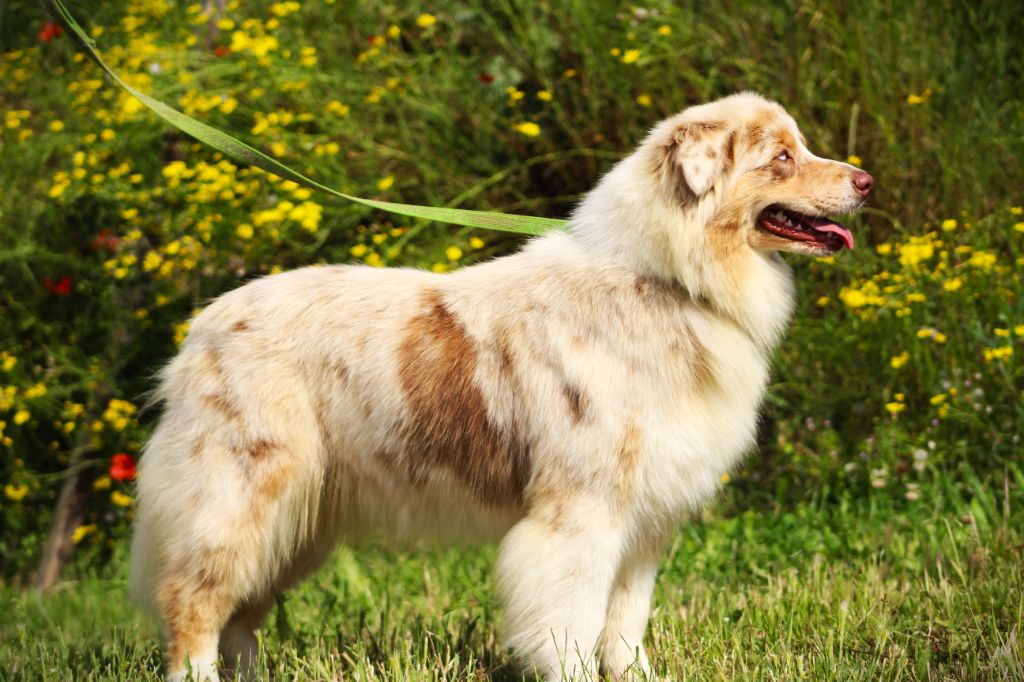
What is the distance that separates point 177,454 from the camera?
354cm

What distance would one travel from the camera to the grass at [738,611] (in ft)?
11.1

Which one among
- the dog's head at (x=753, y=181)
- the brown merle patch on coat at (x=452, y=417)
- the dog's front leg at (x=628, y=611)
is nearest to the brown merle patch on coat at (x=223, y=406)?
the brown merle patch on coat at (x=452, y=417)

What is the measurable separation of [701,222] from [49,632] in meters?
3.56

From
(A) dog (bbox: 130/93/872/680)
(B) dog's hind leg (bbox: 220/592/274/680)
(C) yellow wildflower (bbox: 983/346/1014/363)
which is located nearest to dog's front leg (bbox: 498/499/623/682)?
(A) dog (bbox: 130/93/872/680)

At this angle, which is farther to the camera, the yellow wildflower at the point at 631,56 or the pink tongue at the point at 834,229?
the yellow wildflower at the point at 631,56

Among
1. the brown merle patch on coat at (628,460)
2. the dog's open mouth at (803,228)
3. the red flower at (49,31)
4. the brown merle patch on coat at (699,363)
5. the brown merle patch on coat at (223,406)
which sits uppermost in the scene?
the dog's open mouth at (803,228)

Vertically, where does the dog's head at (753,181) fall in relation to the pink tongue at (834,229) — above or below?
above

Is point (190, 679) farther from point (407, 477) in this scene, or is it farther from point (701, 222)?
point (701, 222)

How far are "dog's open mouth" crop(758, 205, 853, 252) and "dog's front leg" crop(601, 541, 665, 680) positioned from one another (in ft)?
3.47

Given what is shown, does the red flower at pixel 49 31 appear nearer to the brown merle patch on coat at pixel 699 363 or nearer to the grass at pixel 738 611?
the grass at pixel 738 611

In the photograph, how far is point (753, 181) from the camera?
3289 millimetres

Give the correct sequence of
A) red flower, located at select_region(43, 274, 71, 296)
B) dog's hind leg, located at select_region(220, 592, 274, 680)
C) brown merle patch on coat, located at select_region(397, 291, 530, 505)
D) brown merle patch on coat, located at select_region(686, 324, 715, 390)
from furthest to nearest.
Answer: red flower, located at select_region(43, 274, 71, 296) < dog's hind leg, located at select_region(220, 592, 274, 680) < brown merle patch on coat, located at select_region(397, 291, 530, 505) < brown merle patch on coat, located at select_region(686, 324, 715, 390)

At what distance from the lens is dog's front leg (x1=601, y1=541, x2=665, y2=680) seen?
11.5 ft

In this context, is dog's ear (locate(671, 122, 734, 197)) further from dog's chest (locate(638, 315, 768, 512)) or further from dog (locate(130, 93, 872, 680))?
dog's chest (locate(638, 315, 768, 512))
